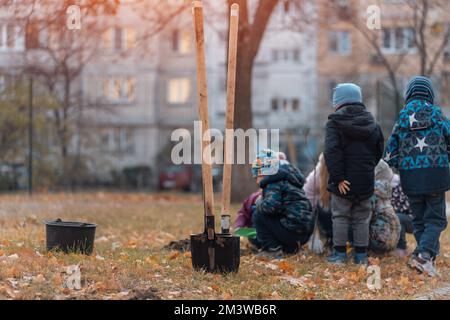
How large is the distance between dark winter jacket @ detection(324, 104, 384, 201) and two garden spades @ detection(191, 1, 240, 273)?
4.26ft

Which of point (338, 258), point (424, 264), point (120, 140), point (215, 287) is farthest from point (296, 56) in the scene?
point (215, 287)

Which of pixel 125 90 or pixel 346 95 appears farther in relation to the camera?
pixel 125 90

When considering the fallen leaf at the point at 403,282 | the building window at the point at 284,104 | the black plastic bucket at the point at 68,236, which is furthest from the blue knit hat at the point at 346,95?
the building window at the point at 284,104

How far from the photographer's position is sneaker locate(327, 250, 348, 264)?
7.38 metres

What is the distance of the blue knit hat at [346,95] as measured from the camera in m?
7.25

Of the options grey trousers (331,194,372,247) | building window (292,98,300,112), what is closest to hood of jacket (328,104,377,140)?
grey trousers (331,194,372,247)

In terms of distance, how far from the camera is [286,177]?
25.1 feet

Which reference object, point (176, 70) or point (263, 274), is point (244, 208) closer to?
point (263, 274)

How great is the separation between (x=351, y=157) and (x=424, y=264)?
1198mm

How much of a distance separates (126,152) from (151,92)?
13.4 ft

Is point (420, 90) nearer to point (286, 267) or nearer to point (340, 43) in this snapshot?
point (286, 267)

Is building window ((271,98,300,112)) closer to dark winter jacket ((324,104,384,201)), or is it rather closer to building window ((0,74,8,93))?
building window ((0,74,8,93))

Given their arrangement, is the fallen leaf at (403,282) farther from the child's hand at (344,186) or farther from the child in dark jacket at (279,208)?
the child in dark jacket at (279,208)

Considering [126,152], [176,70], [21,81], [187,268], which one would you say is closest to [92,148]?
[21,81]
